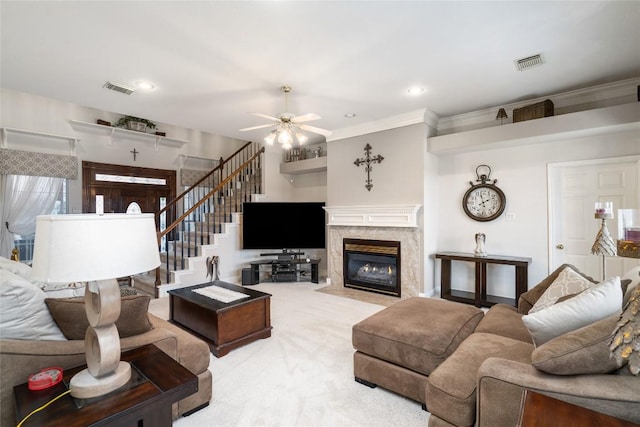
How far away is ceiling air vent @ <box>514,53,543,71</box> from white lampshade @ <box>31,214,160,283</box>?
12.2 ft

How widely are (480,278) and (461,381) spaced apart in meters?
3.08

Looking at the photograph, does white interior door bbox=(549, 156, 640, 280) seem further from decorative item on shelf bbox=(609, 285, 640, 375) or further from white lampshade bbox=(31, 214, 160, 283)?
white lampshade bbox=(31, 214, 160, 283)

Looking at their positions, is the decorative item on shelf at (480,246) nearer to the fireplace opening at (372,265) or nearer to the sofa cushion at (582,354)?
the fireplace opening at (372,265)

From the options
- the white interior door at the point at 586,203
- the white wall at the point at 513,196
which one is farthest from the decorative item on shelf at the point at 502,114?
the white interior door at the point at 586,203

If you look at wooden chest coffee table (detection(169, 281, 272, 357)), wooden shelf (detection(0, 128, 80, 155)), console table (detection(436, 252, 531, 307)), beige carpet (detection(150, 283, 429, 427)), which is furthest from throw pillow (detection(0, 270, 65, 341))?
wooden shelf (detection(0, 128, 80, 155))

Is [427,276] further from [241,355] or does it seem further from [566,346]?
[566,346]

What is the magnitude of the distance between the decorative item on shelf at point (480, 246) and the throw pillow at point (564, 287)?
6.36ft

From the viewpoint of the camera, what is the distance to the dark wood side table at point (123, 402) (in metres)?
1.10

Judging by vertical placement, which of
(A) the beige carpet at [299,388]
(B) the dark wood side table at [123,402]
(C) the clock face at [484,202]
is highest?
(C) the clock face at [484,202]

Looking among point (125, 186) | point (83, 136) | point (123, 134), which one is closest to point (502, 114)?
point (123, 134)

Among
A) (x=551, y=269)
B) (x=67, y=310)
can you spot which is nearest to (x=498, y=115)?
(x=551, y=269)

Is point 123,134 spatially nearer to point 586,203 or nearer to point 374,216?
point 374,216

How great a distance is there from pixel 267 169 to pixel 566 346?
5.81 metres

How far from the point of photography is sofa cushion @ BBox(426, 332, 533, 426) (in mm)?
1504
